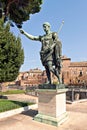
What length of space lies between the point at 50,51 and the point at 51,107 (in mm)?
2450

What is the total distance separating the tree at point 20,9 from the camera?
17764mm

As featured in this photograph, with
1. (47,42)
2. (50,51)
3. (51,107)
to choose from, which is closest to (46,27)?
(47,42)

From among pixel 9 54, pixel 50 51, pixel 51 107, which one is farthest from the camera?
pixel 9 54

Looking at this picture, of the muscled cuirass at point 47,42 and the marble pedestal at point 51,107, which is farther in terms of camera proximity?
the muscled cuirass at point 47,42

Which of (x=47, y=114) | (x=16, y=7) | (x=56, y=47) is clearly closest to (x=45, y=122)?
(x=47, y=114)

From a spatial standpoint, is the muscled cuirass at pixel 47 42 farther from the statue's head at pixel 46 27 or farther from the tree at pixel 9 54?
the tree at pixel 9 54

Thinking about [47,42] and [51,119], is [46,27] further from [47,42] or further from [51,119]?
[51,119]

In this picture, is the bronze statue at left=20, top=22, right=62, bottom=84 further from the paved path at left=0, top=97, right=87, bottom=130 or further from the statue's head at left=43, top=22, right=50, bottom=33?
the paved path at left=0, top=97, right=87, bottom=130

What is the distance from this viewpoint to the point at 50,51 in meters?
9.29

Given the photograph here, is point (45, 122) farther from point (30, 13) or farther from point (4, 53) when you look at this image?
point (30, 13)

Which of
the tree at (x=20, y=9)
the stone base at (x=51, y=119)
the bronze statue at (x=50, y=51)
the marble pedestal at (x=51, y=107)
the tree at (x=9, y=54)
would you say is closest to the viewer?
the stone base at (x=51, y=119)

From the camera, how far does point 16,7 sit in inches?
716

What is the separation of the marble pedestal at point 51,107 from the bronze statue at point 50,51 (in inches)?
27.3

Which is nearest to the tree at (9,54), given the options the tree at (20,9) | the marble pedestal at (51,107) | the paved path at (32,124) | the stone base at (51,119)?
the tree at (20,9)
